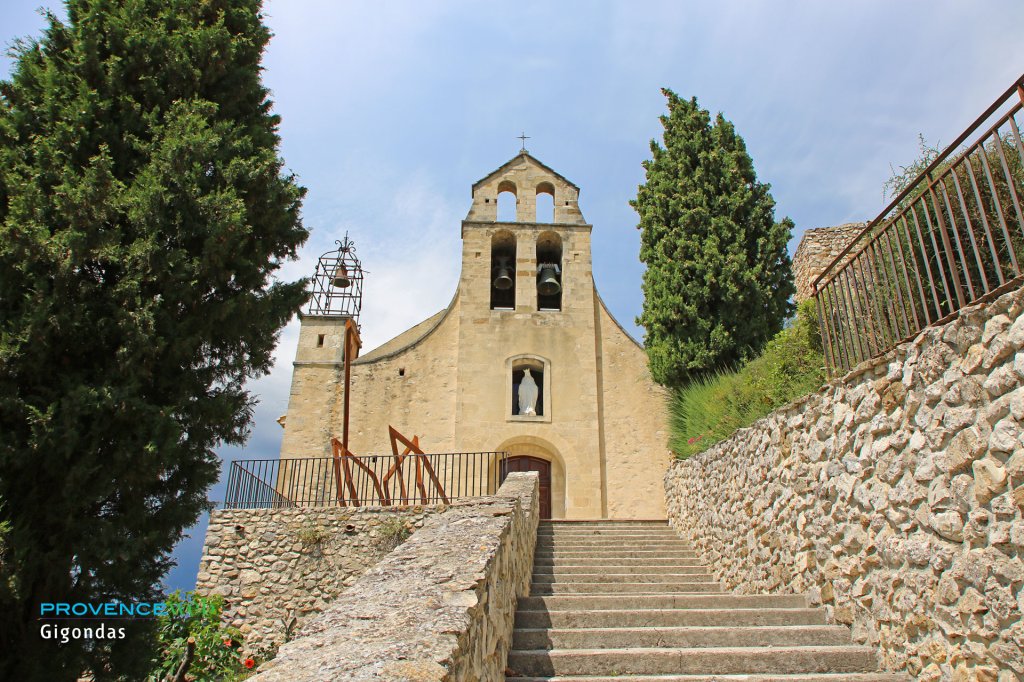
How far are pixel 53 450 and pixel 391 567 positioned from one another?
3.08 meters

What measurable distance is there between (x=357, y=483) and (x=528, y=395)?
3.97 meters

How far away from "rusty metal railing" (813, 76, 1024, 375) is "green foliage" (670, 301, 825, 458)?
73 centimetres

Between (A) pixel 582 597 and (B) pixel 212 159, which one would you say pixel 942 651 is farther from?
(B) pixel 212 159

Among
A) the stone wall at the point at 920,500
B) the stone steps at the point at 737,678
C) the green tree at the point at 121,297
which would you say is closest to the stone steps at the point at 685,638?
the stone wall at the point at 920,500

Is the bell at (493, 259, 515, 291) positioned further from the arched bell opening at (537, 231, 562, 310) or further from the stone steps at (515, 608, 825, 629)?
the stone steps at (515, 608, 825, 629)

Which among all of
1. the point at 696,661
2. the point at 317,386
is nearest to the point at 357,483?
the point at 317,386

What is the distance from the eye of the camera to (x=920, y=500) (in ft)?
12.3

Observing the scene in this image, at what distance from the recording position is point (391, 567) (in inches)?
136

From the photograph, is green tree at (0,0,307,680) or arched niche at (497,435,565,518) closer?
green tree at (0,0,307,680)

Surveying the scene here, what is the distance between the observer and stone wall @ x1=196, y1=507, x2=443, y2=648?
935 centimetres

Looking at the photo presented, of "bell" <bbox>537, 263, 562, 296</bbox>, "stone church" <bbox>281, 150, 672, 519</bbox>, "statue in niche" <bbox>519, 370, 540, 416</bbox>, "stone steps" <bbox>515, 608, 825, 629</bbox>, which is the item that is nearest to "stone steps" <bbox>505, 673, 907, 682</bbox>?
"stone steps" <bbox>515, 608, 825, 629</bbox>

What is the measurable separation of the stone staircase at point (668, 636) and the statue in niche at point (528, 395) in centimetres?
701

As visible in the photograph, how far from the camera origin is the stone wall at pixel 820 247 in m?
9.11

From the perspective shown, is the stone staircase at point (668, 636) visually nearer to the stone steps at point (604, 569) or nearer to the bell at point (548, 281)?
the stone steps at point (604, 569)
